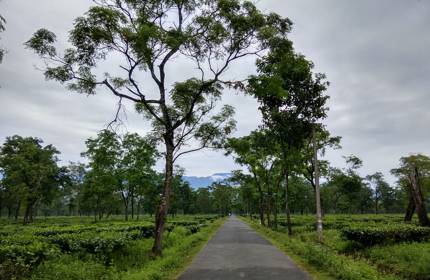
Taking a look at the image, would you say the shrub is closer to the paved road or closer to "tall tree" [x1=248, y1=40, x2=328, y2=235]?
the paved road

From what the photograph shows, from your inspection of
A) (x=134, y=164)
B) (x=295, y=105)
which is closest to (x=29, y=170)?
(x=134, y=164)

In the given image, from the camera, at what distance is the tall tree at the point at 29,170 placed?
55062 mm

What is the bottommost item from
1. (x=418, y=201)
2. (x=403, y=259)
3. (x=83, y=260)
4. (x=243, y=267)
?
(x=243, y=267)

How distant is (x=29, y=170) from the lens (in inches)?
2223

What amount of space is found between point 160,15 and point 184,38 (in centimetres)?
175

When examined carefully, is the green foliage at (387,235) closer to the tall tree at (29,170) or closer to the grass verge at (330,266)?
the grass verge at (330,266)

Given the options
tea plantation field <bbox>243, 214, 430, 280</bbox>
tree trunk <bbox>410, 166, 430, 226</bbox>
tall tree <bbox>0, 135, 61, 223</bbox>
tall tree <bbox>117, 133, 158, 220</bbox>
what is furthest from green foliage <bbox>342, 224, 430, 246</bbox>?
tall tree <bbox>0, 135, 61, 223</bbox>

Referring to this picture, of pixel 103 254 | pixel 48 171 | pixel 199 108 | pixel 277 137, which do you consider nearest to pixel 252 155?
pixel 277 137

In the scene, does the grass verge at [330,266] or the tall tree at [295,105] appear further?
the tall tree at [295,105]

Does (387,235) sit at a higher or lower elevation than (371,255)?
higher

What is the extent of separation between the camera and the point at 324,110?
23.9 metres

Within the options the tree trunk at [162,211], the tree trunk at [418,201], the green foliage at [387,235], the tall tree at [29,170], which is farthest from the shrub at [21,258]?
the tall tree at [29,170]

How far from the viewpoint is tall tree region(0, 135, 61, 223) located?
181ft

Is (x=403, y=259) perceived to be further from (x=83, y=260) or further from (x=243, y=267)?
(x=83, y=260)
